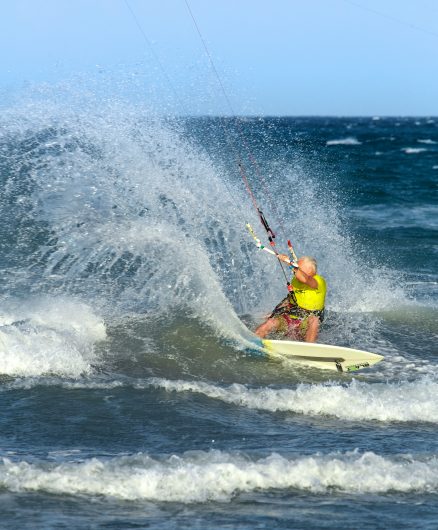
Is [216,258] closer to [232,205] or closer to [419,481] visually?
[232,205]

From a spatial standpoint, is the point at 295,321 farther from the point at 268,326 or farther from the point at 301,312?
the point at 268,326

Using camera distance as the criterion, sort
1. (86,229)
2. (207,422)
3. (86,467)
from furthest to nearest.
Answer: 1. (86,229)
2. (207,422)
3. (86,467)

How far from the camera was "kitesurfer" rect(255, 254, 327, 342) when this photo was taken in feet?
32.9

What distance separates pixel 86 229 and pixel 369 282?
15.1 feet

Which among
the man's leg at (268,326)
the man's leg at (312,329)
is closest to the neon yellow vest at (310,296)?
the man's leg at (312,329)

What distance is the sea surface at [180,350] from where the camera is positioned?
6049 mm

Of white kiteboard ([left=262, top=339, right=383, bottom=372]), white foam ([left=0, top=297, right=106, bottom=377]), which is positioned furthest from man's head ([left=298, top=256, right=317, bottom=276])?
white foam ([left=0, top=297, right=106, bottom=377])

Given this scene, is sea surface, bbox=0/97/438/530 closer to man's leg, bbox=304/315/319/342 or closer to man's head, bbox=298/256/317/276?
man's leg, bbox=304/315/319/342

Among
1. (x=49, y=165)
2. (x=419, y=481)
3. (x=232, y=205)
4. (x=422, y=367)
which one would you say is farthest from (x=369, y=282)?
(x=419, y=481)

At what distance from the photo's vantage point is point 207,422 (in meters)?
7.54

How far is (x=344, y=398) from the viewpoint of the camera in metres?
8.13

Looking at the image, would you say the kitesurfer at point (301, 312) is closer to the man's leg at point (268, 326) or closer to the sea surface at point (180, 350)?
the man's leg at point (268, 326)

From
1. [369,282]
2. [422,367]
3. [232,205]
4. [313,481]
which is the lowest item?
[313,481]

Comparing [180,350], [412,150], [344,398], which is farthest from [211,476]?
[412,150]
